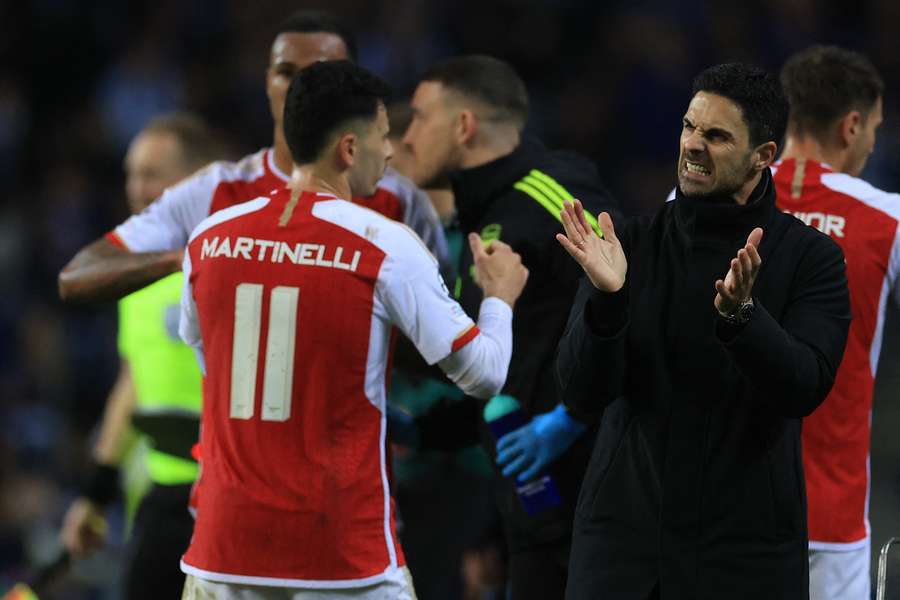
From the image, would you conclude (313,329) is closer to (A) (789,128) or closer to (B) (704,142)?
(B) (704,142)

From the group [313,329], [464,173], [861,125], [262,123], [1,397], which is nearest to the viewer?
[313,329]

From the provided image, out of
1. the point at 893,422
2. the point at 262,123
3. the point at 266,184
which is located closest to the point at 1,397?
the point at 262,123

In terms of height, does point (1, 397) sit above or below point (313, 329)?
below

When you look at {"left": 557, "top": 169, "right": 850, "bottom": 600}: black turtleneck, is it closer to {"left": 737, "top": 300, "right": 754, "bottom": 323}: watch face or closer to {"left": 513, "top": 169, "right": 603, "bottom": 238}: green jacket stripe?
{"left": 737, "top": 300, "right": 754, "bottom": 323}: watch face

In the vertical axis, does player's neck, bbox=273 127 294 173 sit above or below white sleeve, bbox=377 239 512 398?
above

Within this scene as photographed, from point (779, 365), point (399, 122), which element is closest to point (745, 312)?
point (779, 365)

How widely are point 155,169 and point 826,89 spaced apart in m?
2.77

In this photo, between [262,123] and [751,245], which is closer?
[751,245]

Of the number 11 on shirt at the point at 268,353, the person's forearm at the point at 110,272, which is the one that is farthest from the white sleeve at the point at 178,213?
the number 11 on shirt at the point at 268,353

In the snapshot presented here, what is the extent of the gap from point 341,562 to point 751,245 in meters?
1.28

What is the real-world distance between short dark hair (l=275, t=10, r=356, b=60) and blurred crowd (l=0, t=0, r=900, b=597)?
4763mm

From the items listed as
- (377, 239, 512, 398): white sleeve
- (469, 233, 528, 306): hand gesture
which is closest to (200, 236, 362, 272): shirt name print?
(377, 239, 512, 398): white sleeve

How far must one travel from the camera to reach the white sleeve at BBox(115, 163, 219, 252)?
16.1 feet

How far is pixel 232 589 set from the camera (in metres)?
3.93
